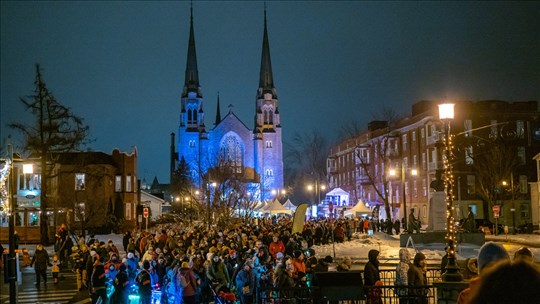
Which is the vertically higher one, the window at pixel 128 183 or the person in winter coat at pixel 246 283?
the window at pixel 128 183

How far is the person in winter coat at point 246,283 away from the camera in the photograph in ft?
49.2

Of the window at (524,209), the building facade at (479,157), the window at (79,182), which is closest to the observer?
the window at (79,182)

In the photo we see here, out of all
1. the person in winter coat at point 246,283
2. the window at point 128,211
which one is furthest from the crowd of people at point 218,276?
the window at point 128,211

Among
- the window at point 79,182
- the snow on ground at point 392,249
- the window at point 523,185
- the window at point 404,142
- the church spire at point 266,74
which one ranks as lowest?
the snow on ground at point 392,249

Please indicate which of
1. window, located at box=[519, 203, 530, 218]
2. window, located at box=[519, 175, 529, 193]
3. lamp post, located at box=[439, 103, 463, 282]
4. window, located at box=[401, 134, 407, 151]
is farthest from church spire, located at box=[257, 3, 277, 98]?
lamp post, located at box=[439, 103, 463, 282]

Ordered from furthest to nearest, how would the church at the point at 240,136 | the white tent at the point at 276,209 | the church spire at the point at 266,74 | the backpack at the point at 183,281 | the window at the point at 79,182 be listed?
the church spire at the point at 266,74 → the church at the point at 240,136 → the window at the point at 79,182 → the white tent at the point at 276,209 → the backpack at the point at 183,281

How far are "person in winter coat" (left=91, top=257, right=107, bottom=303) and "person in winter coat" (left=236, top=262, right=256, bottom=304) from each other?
399 cm

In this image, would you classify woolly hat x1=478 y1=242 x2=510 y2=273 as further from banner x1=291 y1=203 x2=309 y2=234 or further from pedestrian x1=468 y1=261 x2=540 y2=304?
banner x1=291 y1=203 x2=309 y2=234

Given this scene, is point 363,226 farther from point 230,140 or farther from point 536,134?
point 230,140

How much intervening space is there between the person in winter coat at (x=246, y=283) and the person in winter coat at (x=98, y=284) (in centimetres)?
399

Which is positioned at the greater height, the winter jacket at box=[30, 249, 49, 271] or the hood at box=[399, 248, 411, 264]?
the hood at box=[399, 248, 411, 264]

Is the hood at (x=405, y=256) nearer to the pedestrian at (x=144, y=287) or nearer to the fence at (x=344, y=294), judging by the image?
the fence at (x=344, y=294)

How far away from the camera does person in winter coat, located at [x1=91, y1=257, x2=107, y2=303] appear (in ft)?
53.9

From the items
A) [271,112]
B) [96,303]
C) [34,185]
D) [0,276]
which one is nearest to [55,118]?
[34,185]
